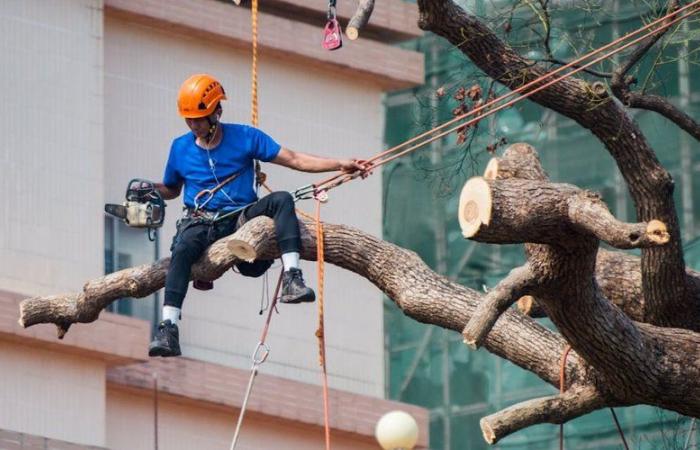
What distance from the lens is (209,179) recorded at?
15.2 m

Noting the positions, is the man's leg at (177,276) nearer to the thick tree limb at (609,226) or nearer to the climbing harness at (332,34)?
the climbing harness at (332,34)

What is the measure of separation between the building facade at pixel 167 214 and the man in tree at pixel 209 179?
681 cm

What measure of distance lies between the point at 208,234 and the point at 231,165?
460 millimetres

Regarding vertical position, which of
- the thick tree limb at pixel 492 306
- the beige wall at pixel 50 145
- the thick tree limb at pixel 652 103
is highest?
the beige wall at pixel 50 145

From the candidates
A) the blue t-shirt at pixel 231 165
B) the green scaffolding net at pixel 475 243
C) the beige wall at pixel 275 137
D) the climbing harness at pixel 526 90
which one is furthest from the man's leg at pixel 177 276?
the green scaffolding net at pixel 475 243

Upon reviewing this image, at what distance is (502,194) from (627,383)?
69.1 inches

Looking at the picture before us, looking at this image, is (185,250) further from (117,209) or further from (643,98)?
(643,98)

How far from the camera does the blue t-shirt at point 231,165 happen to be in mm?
15141

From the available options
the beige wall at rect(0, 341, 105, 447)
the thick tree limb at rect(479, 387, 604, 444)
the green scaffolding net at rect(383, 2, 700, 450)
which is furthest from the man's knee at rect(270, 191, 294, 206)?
the green scaffolding net at rect(383, 2, 700, 450)

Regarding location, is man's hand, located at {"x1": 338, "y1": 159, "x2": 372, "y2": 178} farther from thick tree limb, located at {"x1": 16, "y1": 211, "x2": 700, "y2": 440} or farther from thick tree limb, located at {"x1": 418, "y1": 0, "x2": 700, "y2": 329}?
thick tree limb, located at {"x1": 418, "y1": 0, "x2": 700, "y2": 329}

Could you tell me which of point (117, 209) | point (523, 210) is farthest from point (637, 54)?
point (117, 209)

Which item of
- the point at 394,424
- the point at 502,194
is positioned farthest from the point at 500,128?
the point at 502,194

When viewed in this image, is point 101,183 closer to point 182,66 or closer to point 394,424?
point 182,66

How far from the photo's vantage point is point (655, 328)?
571 inches
